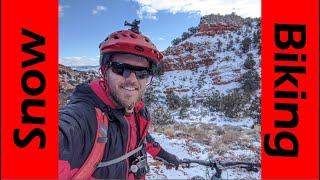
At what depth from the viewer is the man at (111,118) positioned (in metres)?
1.18

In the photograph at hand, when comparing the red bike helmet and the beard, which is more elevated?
the red bike helmet

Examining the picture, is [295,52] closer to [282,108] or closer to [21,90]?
[282,108]

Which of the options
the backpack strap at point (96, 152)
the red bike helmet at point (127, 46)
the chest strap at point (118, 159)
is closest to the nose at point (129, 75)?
the red bike helmet at point (127, 46)

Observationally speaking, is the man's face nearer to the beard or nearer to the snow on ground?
the beard

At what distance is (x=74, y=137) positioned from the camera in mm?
1142

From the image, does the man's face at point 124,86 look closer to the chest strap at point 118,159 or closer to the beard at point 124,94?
the beard at point 124,94

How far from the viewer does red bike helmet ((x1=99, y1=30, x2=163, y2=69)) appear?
146 cm

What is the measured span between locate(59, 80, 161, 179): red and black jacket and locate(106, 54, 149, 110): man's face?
5 cm

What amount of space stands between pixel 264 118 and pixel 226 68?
2137 centimetres

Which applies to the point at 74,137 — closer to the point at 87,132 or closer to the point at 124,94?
the point at 87,132

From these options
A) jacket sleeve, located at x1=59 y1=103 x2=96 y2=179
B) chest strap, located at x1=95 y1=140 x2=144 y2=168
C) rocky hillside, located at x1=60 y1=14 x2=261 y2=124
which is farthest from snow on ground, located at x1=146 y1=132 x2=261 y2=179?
rocky hillside, located at x1=60 y1=14 x2=261 y2=124

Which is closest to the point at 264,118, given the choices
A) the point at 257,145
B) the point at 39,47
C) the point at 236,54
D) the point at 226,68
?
the point at 39,47
